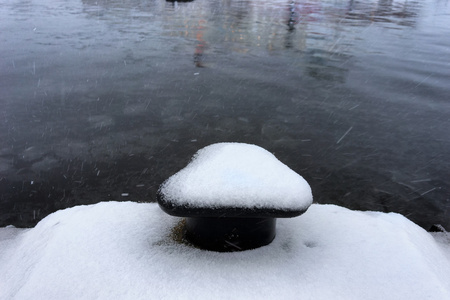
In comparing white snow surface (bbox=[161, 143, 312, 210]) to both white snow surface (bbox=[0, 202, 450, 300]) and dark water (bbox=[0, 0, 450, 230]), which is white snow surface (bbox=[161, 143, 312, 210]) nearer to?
white snow surface (bbox=[0, 202, 450, 300])

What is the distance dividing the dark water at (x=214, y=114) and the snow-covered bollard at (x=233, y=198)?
147cm

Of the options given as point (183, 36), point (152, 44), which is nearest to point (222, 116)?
point (152, 44)

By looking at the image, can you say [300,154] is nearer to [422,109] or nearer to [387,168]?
[387,168]

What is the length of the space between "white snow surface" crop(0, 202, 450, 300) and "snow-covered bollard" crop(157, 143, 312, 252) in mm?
99

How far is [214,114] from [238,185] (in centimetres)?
349

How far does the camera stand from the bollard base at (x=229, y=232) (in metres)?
1.83

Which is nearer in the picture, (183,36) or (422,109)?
(422,109)

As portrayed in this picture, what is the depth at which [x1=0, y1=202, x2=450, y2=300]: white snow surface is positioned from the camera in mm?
1629

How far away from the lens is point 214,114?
17.0 ft

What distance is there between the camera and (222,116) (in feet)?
16.8

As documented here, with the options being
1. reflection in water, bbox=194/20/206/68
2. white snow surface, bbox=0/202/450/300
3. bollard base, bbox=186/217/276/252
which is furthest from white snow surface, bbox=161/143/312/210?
reflection in water, bbox=194/20/206/68

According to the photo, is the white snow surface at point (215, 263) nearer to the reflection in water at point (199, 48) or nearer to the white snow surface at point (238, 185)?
the white snow surface at point (238, 185)

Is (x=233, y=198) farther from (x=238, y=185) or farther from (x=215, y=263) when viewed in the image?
(x=215, y=263)

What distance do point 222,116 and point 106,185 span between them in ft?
7.23
